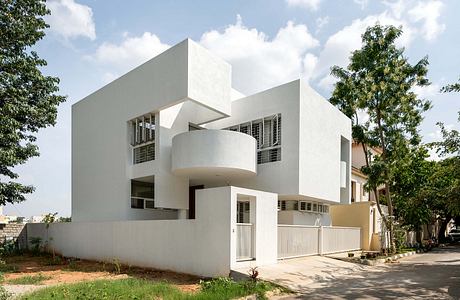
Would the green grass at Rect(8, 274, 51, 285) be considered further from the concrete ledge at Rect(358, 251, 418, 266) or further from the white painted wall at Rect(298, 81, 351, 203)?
the concrete ledge at Rect(358, 251, 418, 266)

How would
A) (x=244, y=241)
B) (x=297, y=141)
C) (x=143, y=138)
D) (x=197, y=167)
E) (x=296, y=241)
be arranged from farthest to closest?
(x=143, y=138) → (x=297, y=141) → (x=197, y=167) → (x=296, y=241) → (x=244, y=241)

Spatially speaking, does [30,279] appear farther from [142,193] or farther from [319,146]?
[319,146]

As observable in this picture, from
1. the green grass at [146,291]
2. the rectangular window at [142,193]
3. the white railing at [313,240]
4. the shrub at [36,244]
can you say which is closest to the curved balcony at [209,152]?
the rectangular window at [142,193]

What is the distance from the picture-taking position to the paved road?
9.88m

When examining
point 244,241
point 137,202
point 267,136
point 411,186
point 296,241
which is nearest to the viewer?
point 244,241

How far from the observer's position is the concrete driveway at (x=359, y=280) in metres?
10.0

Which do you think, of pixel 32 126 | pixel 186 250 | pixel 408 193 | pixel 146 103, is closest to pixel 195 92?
pixel 146 103

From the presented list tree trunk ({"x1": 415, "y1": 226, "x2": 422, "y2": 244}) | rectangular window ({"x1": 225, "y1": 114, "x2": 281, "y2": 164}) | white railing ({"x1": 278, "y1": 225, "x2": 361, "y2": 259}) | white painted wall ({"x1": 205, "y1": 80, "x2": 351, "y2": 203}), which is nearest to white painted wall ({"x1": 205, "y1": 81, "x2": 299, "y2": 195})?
white painted wall ({"x1": 205, "y1": 80, "x2": 351, "y2": 203})

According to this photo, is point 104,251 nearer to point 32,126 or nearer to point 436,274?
point 32,126

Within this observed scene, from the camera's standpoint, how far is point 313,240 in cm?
1628

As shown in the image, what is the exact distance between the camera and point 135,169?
1731 cm

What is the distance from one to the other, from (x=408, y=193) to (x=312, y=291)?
21.7 meters

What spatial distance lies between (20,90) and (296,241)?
44.8 feet

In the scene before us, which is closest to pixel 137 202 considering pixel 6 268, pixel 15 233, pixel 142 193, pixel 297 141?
pixel 142 193
